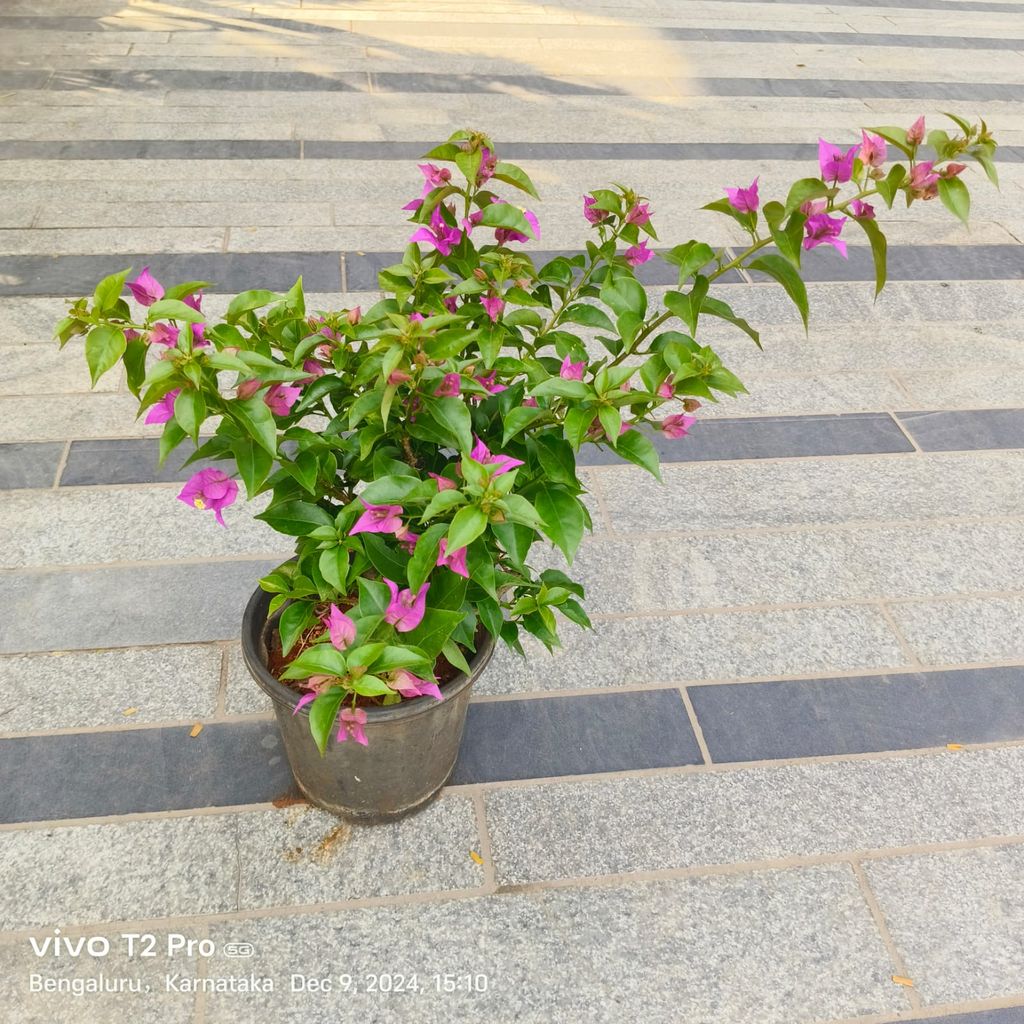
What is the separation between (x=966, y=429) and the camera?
278 centimetres

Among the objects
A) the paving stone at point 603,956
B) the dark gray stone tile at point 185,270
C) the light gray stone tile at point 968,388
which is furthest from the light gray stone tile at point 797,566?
the dark gray stone tile at point 185,270

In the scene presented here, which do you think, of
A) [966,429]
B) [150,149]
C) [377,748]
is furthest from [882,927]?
[150,149]

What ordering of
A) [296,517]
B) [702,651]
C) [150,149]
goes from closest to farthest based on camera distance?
[296,517] → [702,651] → [150,149]

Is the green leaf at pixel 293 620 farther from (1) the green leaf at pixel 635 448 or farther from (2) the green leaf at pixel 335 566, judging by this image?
(1) the green leaf at pixel 635 448

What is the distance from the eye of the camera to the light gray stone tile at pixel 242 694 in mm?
1927

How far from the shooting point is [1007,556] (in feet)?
7.87

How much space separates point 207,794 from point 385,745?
46cm

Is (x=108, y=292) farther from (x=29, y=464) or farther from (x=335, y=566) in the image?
(x=29, y=464)

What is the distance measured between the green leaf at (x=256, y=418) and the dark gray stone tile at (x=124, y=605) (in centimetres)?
105

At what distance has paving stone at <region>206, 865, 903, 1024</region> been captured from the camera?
154cm

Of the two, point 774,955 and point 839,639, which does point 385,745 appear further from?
point 839,639

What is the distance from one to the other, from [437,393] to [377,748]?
0.63 metres

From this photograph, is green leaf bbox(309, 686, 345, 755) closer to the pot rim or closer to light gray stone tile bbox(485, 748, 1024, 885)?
the pot rim

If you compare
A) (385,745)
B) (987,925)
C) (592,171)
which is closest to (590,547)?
(385,745)
